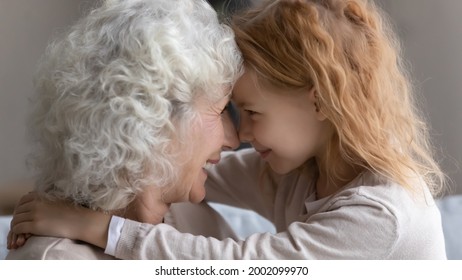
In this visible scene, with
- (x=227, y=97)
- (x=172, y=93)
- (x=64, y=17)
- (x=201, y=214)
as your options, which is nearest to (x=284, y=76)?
(x=227, y=97)

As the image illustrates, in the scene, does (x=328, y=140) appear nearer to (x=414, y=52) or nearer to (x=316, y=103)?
(x=316, y=103)

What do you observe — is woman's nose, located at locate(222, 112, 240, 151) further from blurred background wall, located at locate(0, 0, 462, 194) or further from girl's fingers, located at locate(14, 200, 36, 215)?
blurred background wall, located at locate(0, 0, 462, 194)

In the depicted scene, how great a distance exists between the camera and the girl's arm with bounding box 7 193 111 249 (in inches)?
56.7

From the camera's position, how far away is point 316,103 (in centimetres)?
163

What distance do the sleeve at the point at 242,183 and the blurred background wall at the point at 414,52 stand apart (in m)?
1.20

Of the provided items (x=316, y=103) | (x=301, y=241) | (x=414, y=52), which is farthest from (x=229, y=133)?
(x=414, y=52)

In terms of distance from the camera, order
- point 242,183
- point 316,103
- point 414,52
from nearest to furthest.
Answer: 1. point 316,103
2. point 242,183
3. point 414,52

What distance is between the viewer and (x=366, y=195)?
1.52m

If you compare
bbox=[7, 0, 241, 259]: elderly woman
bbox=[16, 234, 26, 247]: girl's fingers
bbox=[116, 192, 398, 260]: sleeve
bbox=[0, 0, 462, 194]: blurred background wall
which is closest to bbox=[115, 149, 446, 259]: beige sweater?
bbox=[116, 192, 398, 260]: sleeve

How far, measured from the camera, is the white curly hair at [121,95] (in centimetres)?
138

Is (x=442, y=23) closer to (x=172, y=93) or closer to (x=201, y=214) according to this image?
(x=201, y=214)

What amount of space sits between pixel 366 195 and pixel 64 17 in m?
1.79

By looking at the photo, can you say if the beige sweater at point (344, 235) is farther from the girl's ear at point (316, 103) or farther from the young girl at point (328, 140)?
the girl's ear at point (316, 103)

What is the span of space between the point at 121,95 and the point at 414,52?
6.38ft
